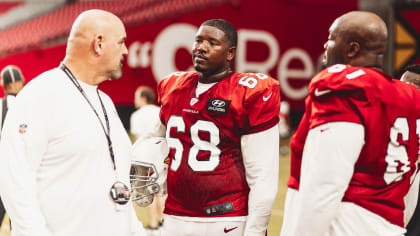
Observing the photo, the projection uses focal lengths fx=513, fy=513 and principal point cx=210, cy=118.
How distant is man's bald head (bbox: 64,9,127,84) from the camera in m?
1.93

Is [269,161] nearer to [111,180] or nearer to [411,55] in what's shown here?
[111,180]

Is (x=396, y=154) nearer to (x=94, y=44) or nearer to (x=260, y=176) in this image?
(x=260, y=176)

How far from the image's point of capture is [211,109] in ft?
8.13

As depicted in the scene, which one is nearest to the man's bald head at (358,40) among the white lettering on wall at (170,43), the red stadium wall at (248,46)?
the red stadium wall at (248,46)

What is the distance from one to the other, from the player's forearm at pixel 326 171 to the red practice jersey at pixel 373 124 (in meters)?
0.05

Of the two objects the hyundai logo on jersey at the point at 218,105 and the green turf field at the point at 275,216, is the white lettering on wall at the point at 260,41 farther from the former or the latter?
the hyundai logo on jersey at the point at 218,105

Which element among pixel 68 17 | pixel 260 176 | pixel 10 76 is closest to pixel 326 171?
pixel 260 176

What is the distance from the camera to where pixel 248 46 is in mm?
14516

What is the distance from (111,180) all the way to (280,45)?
1361 cm

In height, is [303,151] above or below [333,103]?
below

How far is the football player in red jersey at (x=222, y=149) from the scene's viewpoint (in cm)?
243

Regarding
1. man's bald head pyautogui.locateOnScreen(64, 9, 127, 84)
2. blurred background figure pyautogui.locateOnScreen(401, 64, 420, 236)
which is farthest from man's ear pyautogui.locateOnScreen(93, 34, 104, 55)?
blurred background figure pyautogui.locateOnScreen(401, 64, 420, 236)

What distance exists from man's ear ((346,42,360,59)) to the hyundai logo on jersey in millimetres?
692

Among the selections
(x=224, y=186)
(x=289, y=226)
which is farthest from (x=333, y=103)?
(x=224, y=186)
